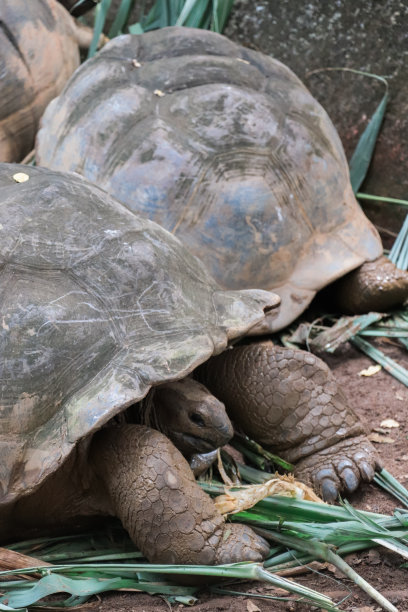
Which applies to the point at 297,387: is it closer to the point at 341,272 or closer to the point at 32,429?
the point at 32,429

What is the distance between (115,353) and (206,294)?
461 mm

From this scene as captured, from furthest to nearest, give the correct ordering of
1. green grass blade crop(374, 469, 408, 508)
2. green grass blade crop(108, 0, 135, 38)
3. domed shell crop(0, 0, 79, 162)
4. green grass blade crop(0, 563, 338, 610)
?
1. green grass blade crop(108, 0, 135, 38)
2. domed shell crop(0, 0, 79, 162)
3. green grass blade crop(374, 469, 408, 508)
4. green grass blade crop(0, 563, 338, 610)

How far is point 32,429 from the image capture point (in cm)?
221

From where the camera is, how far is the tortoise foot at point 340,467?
104 inches

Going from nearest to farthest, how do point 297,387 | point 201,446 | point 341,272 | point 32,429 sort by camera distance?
point 32,429 < point 201,446 < point 297,387 < point 341,272

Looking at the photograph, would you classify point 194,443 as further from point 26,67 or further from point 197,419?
point 26,67

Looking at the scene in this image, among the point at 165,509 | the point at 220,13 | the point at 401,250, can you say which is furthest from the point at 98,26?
the point at 165,509

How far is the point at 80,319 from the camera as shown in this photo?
2.29m

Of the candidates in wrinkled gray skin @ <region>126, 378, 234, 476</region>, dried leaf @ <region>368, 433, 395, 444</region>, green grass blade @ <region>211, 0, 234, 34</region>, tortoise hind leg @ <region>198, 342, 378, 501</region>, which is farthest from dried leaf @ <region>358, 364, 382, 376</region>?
green grass blade @ <region>211, 0, 234, 34</region>

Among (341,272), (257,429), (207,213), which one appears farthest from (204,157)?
(257,429)

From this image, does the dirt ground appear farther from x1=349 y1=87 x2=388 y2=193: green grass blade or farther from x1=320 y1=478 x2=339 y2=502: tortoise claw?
x1=349 y1=87 x2=388 y2=193: green grass blade

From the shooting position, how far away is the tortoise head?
239 centimetres

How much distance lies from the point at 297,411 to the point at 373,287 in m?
1.26

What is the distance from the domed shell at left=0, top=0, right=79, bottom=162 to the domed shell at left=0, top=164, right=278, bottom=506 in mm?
2115
